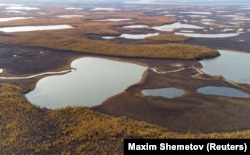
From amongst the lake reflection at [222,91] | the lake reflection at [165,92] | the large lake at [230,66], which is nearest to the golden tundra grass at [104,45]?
the large lake at [230,66]

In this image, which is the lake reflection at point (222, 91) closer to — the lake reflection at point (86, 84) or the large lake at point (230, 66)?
the large lake at point (230, 66)

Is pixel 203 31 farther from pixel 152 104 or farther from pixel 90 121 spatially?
pixel 90 121

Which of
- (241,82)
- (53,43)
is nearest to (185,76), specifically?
(241,82)
